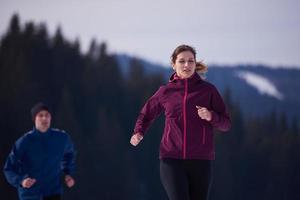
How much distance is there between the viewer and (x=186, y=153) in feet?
9.76

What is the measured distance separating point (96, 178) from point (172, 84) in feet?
158

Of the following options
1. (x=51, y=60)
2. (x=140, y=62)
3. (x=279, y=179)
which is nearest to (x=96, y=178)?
(x=51, y=60)

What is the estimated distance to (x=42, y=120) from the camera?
3.88 m

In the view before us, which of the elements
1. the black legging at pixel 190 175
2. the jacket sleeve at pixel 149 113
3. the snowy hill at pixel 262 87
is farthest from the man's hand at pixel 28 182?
the snowy hill at pixel 262 87

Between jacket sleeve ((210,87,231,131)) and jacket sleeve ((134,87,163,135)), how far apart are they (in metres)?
0.32

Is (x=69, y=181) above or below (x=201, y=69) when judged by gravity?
below

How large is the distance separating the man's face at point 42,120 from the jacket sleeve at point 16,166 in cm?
16

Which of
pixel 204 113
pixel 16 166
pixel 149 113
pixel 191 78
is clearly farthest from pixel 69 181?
pixel 204 113

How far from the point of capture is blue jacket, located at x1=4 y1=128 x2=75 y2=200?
380cm

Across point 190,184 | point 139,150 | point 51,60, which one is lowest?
point 139,150

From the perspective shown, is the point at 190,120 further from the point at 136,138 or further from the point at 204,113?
the point at 136,138

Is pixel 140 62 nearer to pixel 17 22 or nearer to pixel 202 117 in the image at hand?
pixel 17 22

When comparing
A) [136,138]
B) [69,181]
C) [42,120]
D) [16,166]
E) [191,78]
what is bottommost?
[69,181]

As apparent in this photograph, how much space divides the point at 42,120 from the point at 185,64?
1298mm
